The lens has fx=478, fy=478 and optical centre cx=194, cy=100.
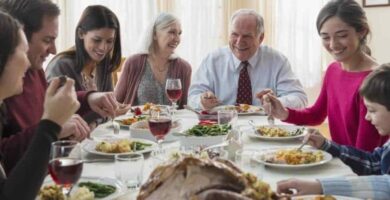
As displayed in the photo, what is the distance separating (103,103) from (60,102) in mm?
874

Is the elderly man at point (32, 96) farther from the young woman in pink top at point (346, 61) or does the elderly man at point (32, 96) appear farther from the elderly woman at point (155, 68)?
the elderly woman at point (155, 68)

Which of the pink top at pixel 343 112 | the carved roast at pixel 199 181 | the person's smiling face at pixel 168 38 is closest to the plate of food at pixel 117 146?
the carved roast at pixel 199 181

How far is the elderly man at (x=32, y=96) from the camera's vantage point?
1.69m

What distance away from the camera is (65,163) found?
3.89 ft

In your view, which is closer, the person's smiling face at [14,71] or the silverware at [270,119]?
the person's smiling face at [14,71]

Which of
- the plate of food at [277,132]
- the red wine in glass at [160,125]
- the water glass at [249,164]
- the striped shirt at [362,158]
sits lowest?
the striped shirt at [362,158]

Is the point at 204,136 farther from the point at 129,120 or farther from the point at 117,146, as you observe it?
the point at 129,120

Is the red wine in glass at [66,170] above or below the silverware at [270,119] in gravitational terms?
above

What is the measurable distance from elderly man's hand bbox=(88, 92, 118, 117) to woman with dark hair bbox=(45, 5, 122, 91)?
54cm

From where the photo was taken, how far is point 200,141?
A: 1744mm

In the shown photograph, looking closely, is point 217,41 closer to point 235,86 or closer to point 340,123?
point 235,86

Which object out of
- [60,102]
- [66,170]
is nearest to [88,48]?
[60,102]

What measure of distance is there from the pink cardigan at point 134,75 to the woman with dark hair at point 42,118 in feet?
6.64

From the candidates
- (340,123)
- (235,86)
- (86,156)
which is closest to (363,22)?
(340,123)
